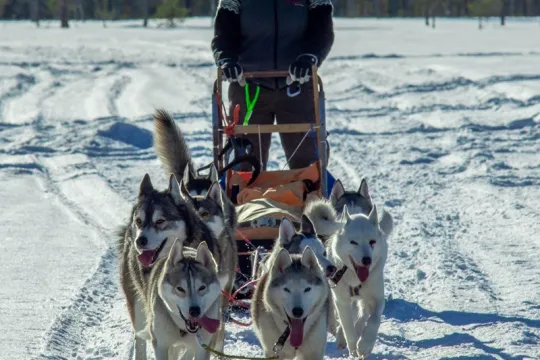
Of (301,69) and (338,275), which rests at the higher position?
(301,69)

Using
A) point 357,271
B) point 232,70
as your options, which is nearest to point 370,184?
point 232,70

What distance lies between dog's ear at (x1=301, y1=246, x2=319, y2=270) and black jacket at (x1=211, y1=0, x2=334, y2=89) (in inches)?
82.1

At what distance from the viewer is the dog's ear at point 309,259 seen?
3.74 metres

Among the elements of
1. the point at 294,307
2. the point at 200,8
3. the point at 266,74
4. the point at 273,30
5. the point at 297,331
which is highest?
the point at 273,30

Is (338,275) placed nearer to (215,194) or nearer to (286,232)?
(286,232)

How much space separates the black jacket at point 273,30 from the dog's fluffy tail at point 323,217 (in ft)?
3.82

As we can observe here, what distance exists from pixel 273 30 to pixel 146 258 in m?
2.14

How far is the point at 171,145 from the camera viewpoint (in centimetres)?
558

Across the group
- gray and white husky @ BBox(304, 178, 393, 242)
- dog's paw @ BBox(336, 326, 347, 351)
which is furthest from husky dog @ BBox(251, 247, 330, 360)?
gray and white husky @ BBox(304, 178, 393, 242)

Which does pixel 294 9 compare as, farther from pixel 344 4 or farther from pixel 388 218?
pixel 344 4

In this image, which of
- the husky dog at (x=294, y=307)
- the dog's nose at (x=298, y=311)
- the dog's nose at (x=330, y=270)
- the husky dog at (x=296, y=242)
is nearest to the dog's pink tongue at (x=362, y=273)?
the husky dog at (x=296, y=242)

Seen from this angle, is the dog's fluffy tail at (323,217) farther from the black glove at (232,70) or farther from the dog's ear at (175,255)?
the dog's ear at (175,255)

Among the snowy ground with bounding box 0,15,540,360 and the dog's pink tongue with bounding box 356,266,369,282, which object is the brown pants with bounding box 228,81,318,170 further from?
the dog's pink tongue with bounding box 356,266,369,282

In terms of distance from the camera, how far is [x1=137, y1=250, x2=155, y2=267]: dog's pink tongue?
3.95 metres
